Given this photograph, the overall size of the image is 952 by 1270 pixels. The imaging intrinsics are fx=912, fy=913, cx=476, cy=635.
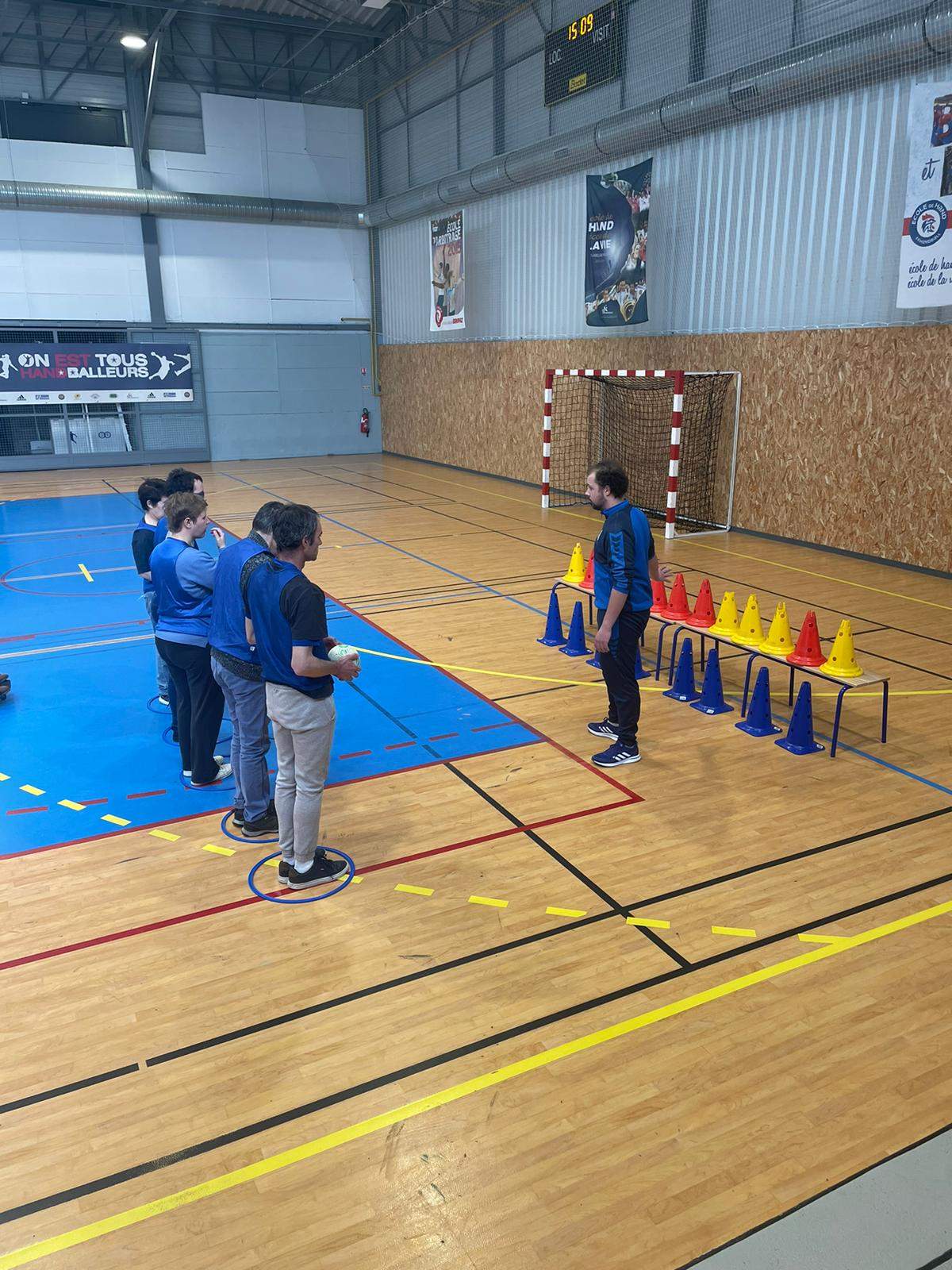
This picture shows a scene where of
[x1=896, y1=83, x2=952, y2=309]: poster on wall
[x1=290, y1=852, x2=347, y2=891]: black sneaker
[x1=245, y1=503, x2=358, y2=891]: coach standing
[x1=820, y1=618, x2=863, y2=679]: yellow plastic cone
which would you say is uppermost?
[x1=896, y1=83, x2=952, y2=309]: poster on wall

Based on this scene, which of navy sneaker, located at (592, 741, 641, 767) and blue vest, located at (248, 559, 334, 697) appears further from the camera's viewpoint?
navy sneaker, located at (592, 741, 641, 767)

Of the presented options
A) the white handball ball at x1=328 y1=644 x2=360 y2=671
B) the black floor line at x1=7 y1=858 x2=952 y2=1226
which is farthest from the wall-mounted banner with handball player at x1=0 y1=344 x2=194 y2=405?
the black floor line at x1=7 y1=858 x2=952 y2=1226

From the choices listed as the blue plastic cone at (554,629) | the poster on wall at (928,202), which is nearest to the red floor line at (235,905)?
the blue plastic cone at (554,629)

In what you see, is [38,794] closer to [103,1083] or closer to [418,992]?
[103,1083]

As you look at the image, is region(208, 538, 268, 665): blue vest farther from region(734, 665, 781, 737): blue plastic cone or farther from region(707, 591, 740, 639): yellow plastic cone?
region(707, 591, 740, 639): yellow plastic cone

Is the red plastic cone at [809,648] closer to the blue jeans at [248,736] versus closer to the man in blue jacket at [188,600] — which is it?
the blue jeans at [248,736]

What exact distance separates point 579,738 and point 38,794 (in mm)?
3750

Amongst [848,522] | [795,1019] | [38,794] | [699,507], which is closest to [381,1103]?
[795,1019]

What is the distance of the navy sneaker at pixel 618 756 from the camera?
638cm

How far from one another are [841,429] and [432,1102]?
460 inches

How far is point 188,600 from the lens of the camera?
5613 millimetres

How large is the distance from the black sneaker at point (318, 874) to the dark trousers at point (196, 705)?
1.33 m

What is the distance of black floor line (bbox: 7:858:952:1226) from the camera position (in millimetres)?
3104

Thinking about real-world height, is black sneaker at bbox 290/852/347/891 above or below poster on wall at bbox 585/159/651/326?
below
